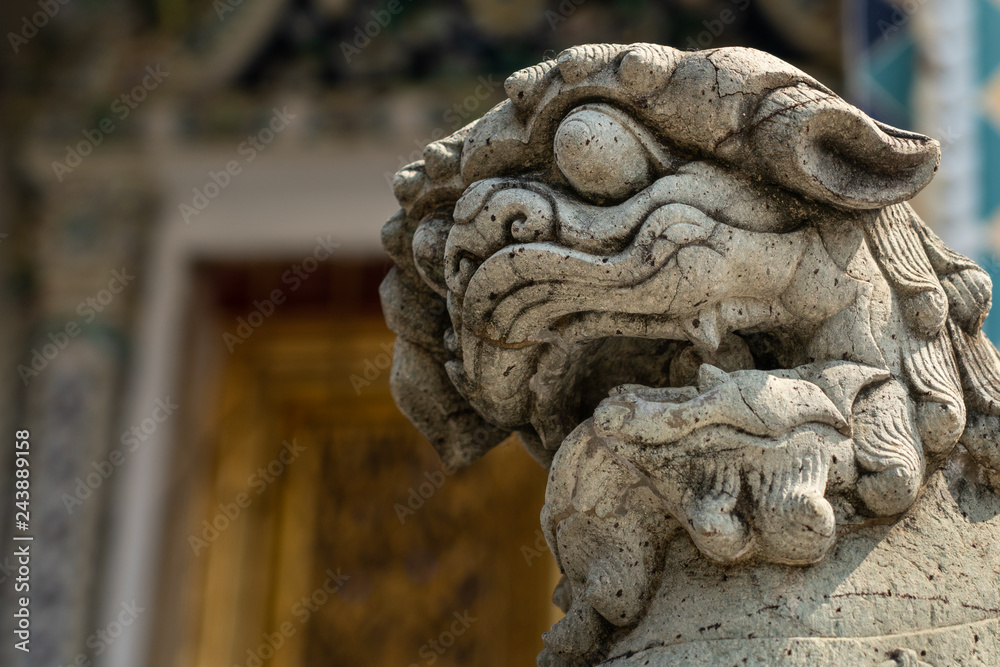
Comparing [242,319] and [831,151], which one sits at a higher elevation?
[242,319]

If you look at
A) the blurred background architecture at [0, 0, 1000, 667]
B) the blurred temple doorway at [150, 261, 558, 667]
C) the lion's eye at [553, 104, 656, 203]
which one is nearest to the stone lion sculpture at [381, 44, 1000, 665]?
the lion's eye at [553, 104, 656, 203]

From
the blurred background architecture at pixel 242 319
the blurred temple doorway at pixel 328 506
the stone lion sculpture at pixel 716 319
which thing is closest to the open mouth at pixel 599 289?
the stone lion sculpture at pixel 716 319

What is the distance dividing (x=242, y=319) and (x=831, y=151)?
99.9 inches

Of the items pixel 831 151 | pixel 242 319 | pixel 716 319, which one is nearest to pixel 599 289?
pixel 716 319

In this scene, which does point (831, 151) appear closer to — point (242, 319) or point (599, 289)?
point (599, 289)

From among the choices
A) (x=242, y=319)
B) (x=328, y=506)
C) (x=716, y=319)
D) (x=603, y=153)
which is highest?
(x=242, y=319)

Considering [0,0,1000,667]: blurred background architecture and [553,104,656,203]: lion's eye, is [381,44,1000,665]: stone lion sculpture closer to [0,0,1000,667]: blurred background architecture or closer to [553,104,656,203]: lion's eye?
[553,104,656,203]: lion's eye

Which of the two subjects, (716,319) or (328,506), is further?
(328,506)

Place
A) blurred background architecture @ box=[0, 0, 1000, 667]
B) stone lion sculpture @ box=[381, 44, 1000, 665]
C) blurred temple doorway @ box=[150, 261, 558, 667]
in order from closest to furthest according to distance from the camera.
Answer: stone lion sculpture @ box=[381, 44, 1000, 665]
blurred background architecture @ box=[0, 0, 1000, 667]
blurred temple doorway @ box=[150, 261, 558, 667]

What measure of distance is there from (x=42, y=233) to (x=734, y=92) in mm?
2547

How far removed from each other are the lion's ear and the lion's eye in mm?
58

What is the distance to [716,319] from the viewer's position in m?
0.77

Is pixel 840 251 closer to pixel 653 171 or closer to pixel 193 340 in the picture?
pixel 653 171

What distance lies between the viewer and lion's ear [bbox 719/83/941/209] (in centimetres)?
75
